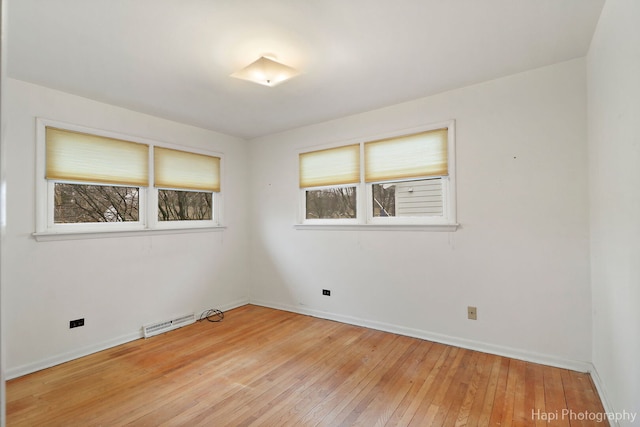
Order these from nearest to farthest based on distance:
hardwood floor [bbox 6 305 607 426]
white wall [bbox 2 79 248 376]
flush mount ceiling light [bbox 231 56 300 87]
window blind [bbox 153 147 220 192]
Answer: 1. hardwood floor [bbox 6 305 607 426]
2. flush mount ceiling light [bbox 231 56 300 87]
3. white wall [bbox 2 79 248 376]
4. window blind [bbox 153 147 220 192]

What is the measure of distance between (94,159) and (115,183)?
0.99ft

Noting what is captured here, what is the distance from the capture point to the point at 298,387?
238 cm

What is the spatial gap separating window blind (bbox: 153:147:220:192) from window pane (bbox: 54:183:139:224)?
14.2 inches

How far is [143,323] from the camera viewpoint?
345cm

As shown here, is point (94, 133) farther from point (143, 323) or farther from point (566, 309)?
point (566, 309)

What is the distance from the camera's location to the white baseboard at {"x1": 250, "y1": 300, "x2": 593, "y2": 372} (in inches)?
100

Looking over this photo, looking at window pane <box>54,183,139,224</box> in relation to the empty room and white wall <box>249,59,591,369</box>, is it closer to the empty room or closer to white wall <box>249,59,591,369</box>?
the empty room

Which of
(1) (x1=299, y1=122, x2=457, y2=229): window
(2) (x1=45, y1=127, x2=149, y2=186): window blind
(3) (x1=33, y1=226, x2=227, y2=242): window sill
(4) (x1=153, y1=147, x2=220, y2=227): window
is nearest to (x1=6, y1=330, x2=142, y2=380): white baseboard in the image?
(3) (x1=33, y1=226, x2=227, y2=242): window sill

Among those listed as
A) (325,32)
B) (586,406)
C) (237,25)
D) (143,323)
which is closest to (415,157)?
(325,32)

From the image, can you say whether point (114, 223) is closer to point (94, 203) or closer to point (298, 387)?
point (94, 203)

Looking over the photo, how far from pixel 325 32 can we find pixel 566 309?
9.55ft

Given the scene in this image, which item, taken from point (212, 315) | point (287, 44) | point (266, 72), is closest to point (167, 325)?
point (212, 315)

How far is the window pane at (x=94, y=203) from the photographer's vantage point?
118 inches

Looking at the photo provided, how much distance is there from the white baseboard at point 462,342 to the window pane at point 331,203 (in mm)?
1285
